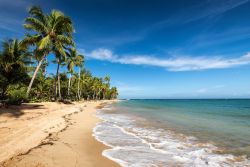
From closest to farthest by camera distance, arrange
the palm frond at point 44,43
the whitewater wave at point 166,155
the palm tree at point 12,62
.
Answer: the whitewater wave at point 166,155 < the palm tree at point 12,62 < the palm frond at point 44,43

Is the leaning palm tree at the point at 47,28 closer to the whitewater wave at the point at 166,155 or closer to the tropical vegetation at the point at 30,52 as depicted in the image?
the tropical vegetation at the point at 30,52

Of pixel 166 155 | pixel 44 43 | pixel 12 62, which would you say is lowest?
pixel 166 155

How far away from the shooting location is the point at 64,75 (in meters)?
53.4

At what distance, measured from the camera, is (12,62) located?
17.4 m

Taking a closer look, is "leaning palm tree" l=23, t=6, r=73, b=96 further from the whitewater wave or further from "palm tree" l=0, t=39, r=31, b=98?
the whitewater wave

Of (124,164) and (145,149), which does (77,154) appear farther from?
(145,149)

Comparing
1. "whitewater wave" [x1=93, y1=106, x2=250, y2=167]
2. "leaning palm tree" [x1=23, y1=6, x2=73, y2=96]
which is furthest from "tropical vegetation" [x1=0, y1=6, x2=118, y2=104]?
"whitewater wave" [x1=93, y1=106, x2=250, y2=167]

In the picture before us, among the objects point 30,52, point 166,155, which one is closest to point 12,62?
point 30,52

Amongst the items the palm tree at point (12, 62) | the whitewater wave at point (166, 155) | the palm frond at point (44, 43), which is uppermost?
the palm frond at point (44, 43)

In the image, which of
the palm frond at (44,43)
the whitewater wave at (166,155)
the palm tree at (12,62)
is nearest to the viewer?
the whitewater wave at (166,155)

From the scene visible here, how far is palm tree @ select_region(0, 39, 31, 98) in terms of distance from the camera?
1719cm

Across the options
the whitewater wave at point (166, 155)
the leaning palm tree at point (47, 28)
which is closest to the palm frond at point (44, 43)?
the leaning palm tree at point (47, 28)

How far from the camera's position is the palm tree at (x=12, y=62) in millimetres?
17188

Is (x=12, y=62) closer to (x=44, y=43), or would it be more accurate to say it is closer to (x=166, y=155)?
(x=44, y=43)
